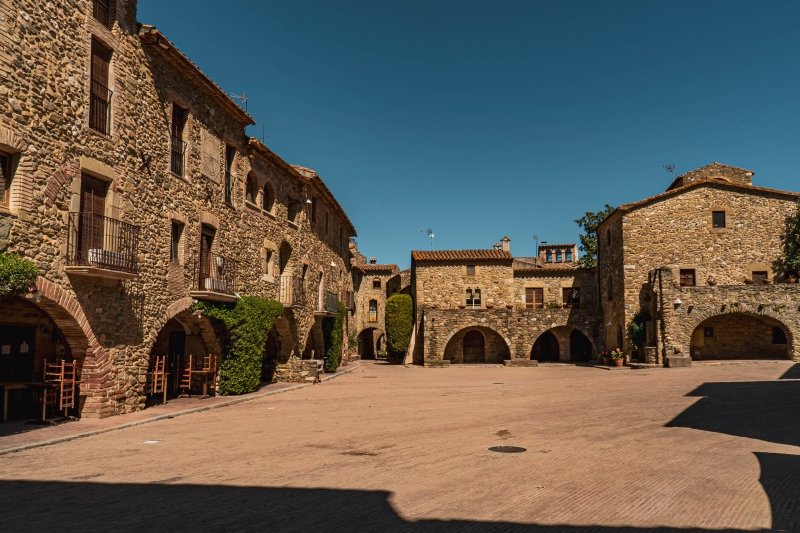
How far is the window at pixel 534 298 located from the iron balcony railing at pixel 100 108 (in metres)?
31.8

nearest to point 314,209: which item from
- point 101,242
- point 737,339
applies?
point 101,242

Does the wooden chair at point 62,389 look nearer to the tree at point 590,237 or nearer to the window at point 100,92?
the window at point 100,92

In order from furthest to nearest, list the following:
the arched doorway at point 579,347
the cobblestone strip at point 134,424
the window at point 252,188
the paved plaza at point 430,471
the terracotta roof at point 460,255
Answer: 1. the terracotta roof at point 460,255
2. the arched doorway at point 579,347
3. the window at point 252,188
4. the cobblestone strip at point 134,424
5. the paved plaza at point 430,471

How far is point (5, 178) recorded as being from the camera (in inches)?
408

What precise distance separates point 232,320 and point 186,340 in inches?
82.8

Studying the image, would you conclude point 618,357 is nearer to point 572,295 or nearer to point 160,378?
point 572,295

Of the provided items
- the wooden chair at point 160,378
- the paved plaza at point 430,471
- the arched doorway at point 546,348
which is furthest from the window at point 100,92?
the arched doorway at point 546,348

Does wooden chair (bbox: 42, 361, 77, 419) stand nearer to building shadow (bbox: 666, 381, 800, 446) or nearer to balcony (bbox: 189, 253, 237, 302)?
balcony (bbox: 189, 253, 237, 302)

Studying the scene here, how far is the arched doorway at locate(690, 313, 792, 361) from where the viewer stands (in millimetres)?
30094

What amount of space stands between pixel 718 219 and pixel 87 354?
100 feet

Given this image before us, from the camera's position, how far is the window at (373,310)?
160 feet

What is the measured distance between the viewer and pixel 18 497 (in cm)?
668

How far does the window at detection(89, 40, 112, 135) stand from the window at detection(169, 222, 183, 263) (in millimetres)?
3643

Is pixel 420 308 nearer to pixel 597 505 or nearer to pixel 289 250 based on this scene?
pixel 289 250
